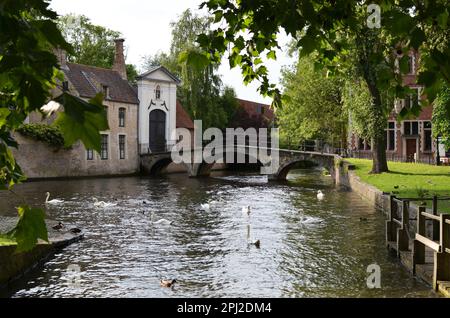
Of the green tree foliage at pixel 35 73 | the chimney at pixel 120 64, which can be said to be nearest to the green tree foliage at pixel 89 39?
the chimney at pixel 120 64

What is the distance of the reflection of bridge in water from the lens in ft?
109

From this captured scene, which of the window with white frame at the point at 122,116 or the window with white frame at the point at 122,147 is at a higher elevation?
the window with white frame at the point at 122,116

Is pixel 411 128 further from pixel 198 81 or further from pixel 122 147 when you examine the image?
pixel 122 147

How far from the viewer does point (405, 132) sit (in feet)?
132

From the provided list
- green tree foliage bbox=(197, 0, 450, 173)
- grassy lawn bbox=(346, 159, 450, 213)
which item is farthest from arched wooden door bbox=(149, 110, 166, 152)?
green tree foliage bbox=(197, 0, 450, 173)

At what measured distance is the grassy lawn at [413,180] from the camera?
17378 mm

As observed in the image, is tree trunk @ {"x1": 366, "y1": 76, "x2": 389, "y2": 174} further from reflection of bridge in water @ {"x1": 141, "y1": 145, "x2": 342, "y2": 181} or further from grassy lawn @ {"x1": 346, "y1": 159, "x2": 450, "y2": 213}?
reflection of bridge in water @ {"x1": 141, "y1": 145, "x2": 342, "y2": 181}

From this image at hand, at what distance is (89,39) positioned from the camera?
165ft

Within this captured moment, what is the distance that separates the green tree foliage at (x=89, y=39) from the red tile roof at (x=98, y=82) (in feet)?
20.6

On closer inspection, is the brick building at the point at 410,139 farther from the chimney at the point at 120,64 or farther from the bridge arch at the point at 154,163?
the chimney at the point at 120,64

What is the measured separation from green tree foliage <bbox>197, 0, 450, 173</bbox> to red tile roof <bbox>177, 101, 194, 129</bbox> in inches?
1608

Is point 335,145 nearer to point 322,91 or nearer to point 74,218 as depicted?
point 322,91

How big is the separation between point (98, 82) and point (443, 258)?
3430 centimetres
